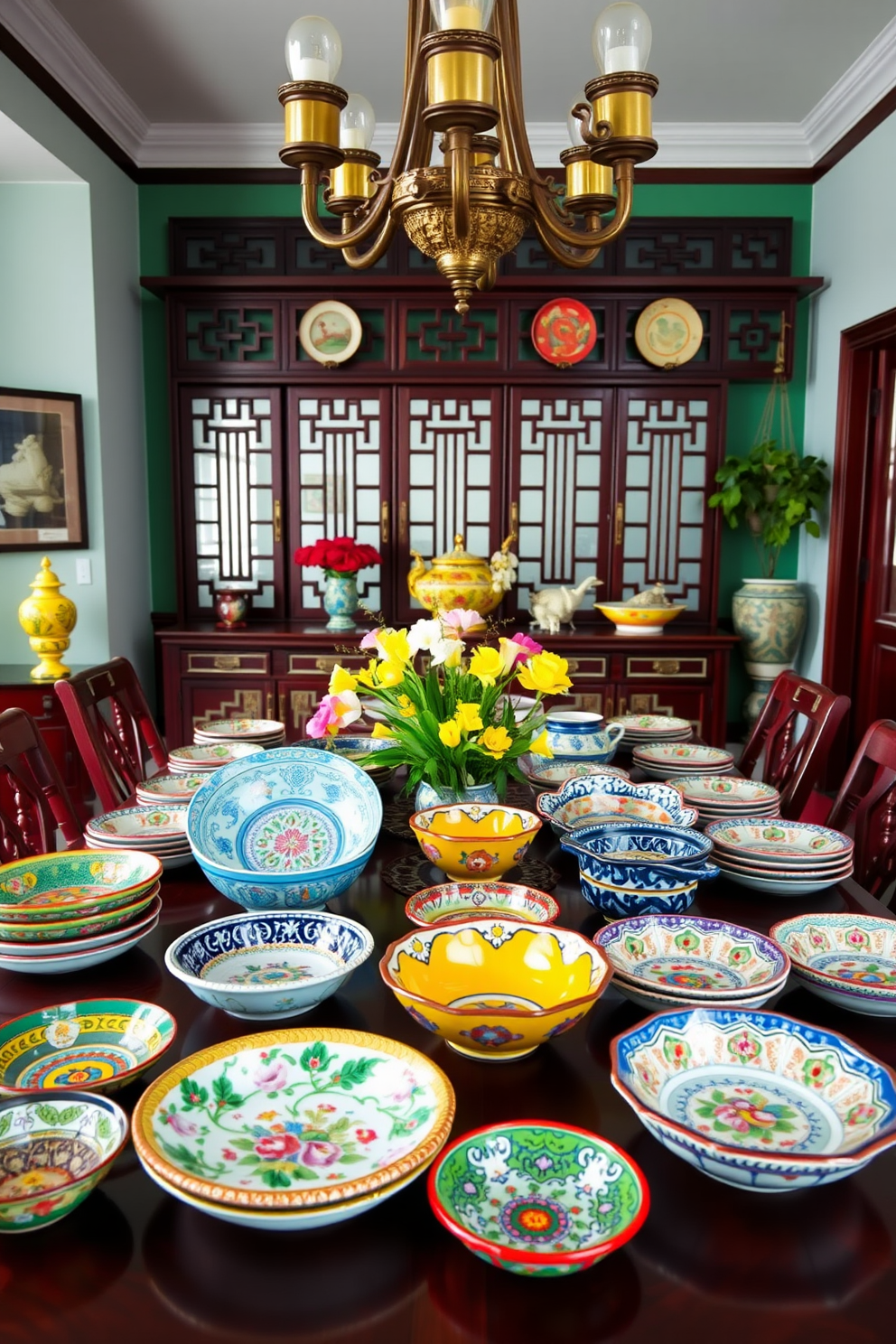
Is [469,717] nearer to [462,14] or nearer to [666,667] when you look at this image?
[462,14]

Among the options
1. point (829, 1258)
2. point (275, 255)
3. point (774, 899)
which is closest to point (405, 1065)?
point (829, 1258)

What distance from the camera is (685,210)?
406 centimetres

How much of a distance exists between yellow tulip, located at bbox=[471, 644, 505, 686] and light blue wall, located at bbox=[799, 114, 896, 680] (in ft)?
8.68

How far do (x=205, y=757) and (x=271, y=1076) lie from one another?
1.20 meters

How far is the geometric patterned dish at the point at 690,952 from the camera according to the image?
3.49 feet

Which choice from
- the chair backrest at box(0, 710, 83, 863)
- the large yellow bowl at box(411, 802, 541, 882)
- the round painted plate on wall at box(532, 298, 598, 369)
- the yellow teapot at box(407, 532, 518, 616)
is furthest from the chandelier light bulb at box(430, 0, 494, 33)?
the round painted plate on wall at box(532, 298, 598, 369)

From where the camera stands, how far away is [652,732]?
232 centimetres

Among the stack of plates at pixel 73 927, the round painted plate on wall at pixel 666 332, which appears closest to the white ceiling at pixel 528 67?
the round painted plate on wall at pixel 666 332

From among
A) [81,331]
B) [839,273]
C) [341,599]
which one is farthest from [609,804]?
[839,273]

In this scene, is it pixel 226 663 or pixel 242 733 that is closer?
pixel 242 733

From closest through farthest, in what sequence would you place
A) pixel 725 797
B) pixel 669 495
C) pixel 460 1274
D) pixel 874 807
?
1. pixel 460 1274
2. pixel 874 807
3. pixel 725 797
4. pixel 669 495

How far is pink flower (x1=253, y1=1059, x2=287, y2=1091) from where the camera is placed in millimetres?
843

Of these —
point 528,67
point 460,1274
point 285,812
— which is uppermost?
point 528,67

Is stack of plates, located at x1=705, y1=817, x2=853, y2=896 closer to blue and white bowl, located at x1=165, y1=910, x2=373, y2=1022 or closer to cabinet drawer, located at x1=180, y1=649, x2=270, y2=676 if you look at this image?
blue and white bowl, located at x1=165, y1=910, x2=373, y2=1022
